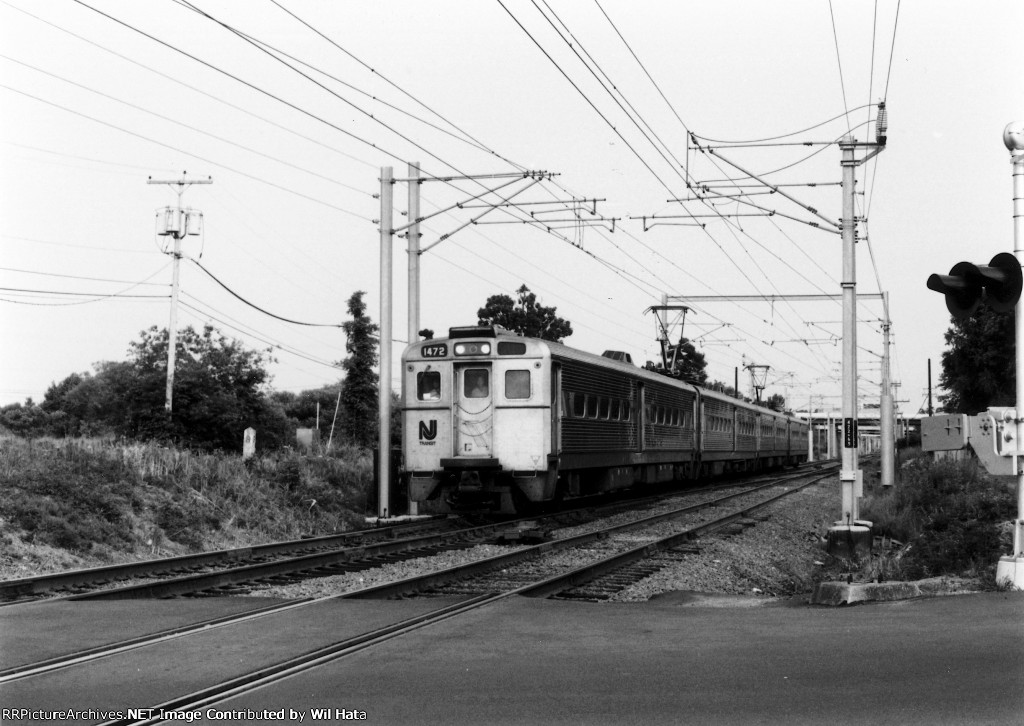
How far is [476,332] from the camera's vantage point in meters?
19.3

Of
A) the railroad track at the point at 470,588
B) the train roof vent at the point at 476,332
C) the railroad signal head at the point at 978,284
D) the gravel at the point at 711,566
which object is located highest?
the train roof vent at the point at 476,332

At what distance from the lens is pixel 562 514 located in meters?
20.9

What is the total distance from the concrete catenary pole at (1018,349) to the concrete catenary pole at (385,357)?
39.7 feet

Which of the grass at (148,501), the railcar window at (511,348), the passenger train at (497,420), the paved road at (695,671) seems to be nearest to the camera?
the paved road at (695,671)

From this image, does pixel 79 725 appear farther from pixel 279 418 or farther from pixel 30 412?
pixel 30 412

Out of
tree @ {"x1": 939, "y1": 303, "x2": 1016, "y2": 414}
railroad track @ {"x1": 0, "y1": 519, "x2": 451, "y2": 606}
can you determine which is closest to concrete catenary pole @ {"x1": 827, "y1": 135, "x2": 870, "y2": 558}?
railroad track @ {"x1": 0, "y1": 519, "x2": 451, "y2": 606}

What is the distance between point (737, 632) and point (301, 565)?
247 inches

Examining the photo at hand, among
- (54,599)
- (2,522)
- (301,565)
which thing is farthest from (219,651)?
(2,522)

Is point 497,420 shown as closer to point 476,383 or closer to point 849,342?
point 476,383

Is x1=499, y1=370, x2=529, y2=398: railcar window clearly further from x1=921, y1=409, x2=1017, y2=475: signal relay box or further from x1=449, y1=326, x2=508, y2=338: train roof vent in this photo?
x1=921, y1=409, x2=1017, y2=475: signal relay box

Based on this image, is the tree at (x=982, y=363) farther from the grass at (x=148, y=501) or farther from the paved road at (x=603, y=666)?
the paved road at (x=603, y=666)

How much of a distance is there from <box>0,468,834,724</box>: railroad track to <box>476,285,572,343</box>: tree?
43.0 meters

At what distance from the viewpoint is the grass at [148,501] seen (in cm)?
1436

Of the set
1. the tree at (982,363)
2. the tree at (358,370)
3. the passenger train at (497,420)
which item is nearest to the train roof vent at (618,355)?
the passenger train at (497,420)
